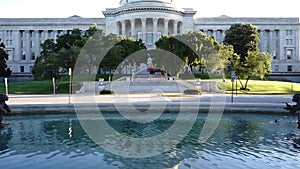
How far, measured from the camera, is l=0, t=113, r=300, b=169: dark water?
10.1 metres

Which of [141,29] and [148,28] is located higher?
[148,28]

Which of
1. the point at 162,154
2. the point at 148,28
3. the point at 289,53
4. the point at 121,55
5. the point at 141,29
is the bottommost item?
the point at 162,154

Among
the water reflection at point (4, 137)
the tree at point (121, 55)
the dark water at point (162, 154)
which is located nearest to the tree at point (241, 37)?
the tree at point (121, 55)

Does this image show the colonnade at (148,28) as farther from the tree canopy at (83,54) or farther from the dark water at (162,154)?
the dark water at (162,154)

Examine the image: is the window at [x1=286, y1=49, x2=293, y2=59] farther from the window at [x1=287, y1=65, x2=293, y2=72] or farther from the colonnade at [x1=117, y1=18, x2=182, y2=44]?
the colonnade at [x1=117, y1=18, x2=182, y2=44]

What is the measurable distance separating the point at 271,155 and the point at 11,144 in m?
10.9

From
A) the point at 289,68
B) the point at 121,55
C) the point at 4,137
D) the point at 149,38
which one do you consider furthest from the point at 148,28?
the point at 4,137

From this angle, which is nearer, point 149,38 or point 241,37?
point 241,37

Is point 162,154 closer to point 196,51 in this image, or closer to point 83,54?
point 83,54

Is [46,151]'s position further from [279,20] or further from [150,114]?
[279,20]

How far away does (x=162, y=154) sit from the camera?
36.8ft

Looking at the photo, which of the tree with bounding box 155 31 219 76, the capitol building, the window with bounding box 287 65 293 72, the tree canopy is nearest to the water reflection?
the tree canopy

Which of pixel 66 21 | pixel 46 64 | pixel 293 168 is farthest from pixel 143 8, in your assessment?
pixel 293 168

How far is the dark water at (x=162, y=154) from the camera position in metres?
10.1
